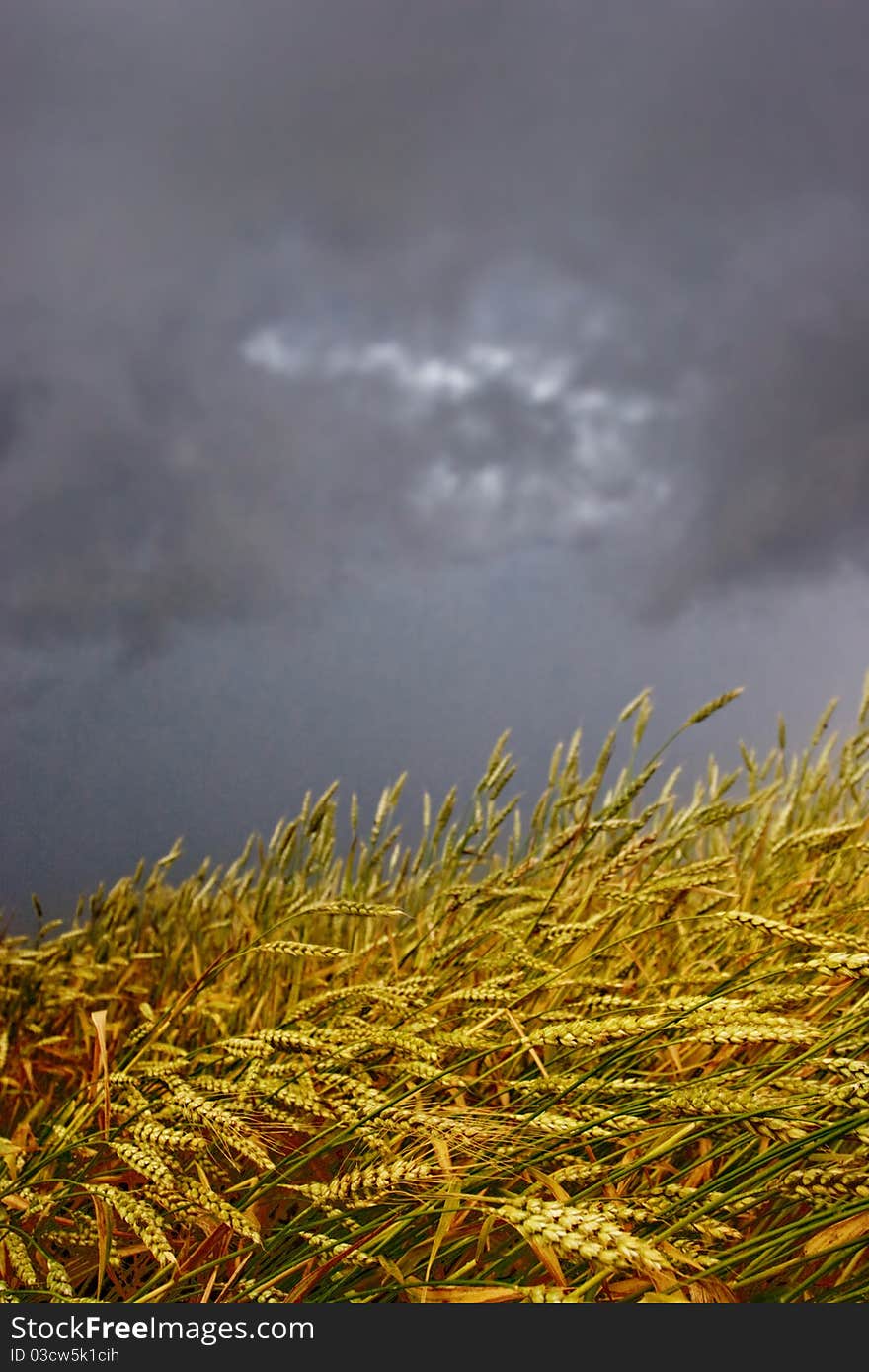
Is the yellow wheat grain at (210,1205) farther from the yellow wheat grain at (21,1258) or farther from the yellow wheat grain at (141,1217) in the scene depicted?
the yellow wheat grain at (21,1258)

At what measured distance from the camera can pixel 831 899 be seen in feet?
8.07

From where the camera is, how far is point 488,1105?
1685mm

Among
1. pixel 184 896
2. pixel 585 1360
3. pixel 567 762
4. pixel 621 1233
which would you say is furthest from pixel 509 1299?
pixel 184 896

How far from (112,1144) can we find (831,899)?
6.34ft

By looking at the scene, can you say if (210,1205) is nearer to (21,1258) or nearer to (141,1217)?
(141,1217)

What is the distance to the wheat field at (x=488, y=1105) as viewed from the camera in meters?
1.05

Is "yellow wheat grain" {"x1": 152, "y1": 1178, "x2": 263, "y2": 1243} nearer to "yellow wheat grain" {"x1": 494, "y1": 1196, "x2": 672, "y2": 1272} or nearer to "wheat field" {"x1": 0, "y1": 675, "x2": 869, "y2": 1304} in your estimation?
"wheat field" {"x1": 0, "y1": 675, "x2": 869, "y2": 1304}

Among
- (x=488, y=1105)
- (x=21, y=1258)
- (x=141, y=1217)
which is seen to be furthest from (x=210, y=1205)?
(x=488, y=1105)

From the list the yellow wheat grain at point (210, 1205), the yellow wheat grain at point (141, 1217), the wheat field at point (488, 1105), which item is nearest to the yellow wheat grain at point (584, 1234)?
the wheat field at point (488, 1105)

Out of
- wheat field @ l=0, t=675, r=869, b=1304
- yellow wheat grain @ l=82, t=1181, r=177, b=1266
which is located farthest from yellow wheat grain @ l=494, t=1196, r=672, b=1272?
yellow wheat grain @ l=82, t=1181, r=177, b=1266

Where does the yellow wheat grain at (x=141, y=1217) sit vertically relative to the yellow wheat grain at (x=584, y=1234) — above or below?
above

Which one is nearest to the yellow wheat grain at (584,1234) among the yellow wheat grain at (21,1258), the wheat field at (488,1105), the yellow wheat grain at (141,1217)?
the wheat field at (488,1105)

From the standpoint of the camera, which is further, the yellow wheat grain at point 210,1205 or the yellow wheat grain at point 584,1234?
the yellow wheat grain at point 210,1205

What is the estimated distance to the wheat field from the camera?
105cm
